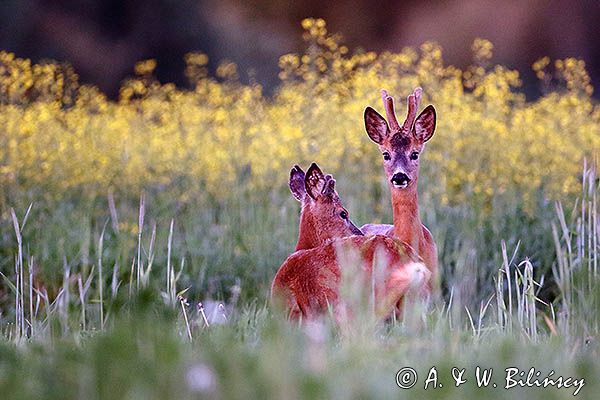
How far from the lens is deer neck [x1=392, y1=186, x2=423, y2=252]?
15.1 ft

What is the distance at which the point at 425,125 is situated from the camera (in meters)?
4.62

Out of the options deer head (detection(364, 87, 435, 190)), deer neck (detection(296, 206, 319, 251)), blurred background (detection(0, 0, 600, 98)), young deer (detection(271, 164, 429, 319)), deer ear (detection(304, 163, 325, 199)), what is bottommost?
young deer (detection(271, 164, 429, 319))

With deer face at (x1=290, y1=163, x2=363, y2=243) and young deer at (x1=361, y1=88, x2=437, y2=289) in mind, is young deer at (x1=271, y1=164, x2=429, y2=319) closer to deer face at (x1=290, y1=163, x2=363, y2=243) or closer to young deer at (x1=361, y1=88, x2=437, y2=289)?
deer face at (x1=290, y1=163, x2=363, y2=243)

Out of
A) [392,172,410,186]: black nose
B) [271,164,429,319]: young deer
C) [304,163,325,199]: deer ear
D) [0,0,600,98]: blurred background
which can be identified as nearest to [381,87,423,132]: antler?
[392,172,410,186]: black nose

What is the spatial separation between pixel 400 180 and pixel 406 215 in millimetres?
168

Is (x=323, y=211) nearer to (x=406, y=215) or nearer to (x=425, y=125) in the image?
(x=406, y=215)

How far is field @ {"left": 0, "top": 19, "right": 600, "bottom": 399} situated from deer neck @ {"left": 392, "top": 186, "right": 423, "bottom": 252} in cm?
33

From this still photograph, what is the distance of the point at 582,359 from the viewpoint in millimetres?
2605

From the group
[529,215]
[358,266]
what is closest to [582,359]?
[358,266]

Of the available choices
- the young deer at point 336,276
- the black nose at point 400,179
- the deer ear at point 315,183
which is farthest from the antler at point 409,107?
the young deer at point 336,276

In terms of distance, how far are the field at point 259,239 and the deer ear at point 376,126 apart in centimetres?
66

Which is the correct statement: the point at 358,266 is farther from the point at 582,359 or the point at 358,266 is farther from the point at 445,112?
the point at 445,112

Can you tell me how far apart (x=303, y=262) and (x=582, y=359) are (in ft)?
4.61

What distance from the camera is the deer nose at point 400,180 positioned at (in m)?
4.55
